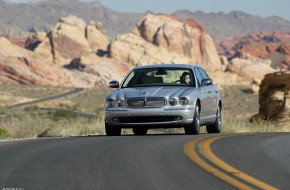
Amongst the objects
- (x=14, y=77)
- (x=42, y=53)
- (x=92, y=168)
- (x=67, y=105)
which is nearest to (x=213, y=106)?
(x=92, y=168)

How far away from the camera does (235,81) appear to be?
407 feet

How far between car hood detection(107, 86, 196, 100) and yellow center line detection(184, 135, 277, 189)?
9.14ft

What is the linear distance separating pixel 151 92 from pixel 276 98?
45.5ft

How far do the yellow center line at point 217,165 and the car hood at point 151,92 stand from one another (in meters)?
2.79

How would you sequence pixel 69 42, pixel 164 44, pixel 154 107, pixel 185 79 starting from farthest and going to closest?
pixel 69 42, pixel 164 44, pixel 185 79, pixel 154 107

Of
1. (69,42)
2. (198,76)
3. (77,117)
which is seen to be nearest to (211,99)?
(198,76)

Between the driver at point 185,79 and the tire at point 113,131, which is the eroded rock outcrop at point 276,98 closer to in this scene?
the driver at point 185,79

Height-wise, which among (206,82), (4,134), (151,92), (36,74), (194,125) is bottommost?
(36,74)

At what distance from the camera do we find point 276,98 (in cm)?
2967

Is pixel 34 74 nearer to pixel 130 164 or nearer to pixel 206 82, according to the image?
pixel 206 82

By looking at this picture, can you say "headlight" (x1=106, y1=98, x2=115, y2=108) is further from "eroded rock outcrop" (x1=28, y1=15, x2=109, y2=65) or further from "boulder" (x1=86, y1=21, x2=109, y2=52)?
"boulder" (x1=86, y1=21, x2=109, y2=52)

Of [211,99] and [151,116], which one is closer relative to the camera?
[151,116]

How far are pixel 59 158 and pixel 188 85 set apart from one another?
7.12 metres

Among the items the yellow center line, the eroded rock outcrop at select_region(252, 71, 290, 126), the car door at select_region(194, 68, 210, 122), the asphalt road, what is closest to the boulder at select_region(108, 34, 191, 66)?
the eroded rock outcrop at select_region(252, 71, 290, 126)
